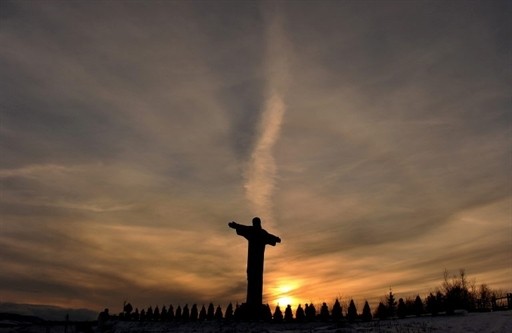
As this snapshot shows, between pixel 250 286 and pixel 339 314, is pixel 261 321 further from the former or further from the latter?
pixel 339 314

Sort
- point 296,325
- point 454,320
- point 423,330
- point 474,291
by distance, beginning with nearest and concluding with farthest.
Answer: point 423,330 → point 454,320 → point 296,325 → point 474,291

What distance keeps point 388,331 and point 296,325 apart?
451 centimetres

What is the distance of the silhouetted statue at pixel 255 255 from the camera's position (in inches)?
867

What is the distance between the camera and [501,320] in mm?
16656

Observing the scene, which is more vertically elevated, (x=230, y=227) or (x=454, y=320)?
(x=230, y=227)

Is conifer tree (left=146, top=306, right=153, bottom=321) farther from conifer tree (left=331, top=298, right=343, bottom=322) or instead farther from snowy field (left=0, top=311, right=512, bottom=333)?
conifer tree (left=331, top=298, right=343, bottom=322)

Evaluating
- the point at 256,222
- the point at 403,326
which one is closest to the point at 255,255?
the point at 256,222

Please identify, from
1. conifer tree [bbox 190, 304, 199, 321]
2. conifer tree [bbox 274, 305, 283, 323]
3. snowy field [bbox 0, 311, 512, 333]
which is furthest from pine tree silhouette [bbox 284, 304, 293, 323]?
conifer tree [bbox 190, 304, 199, 321]

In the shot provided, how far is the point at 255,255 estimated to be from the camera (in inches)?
905

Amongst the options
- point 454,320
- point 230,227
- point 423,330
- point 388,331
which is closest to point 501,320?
point 454,320

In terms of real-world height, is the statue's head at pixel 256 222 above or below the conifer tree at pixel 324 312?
above

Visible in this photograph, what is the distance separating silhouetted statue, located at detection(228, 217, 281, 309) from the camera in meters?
22.0

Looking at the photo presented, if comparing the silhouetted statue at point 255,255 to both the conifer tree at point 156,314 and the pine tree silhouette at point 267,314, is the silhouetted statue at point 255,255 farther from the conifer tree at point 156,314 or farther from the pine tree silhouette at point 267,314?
the conifer tree at point 156,314

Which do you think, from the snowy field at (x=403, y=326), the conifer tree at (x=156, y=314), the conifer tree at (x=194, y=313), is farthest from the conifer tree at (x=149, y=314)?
the snowy field at (x=403, y=326)
